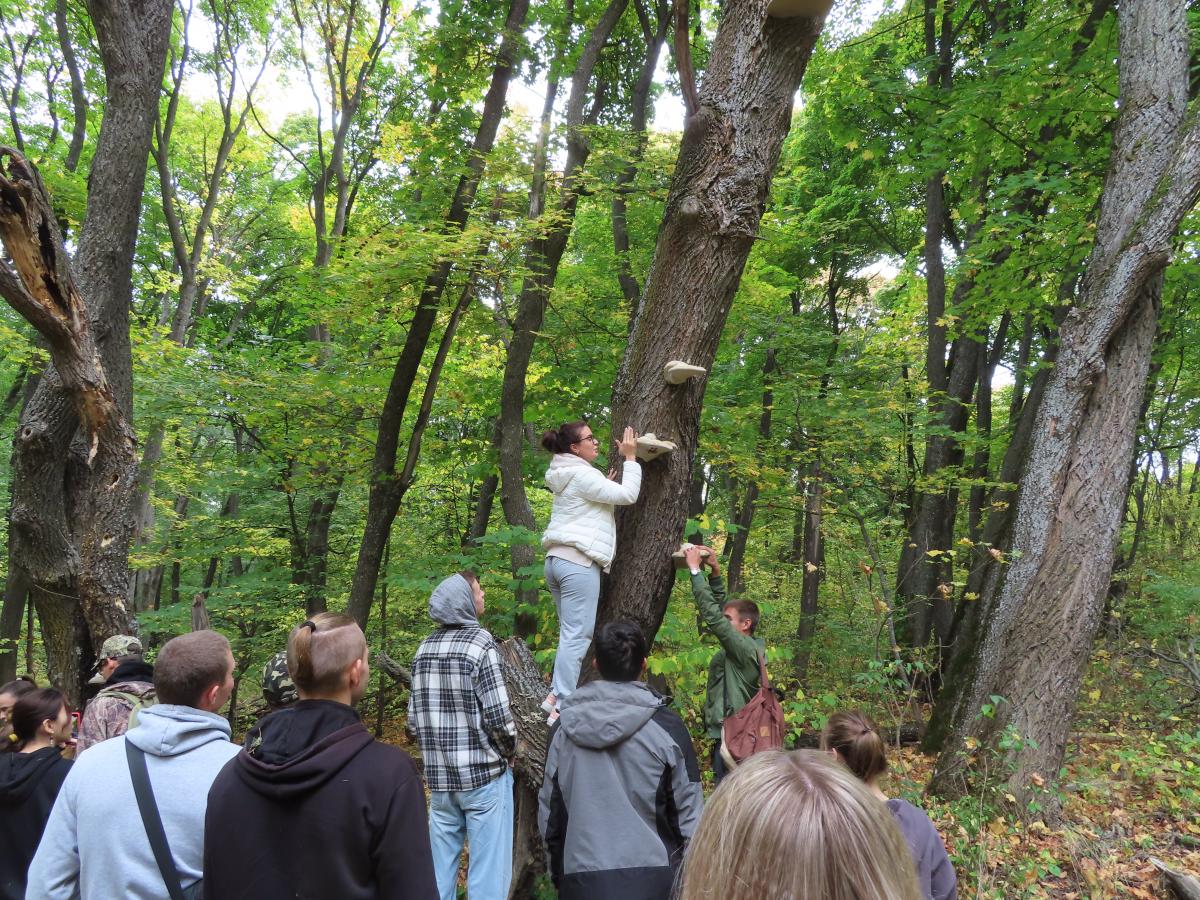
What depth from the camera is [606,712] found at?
2555mm

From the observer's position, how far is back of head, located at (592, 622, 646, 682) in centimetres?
264

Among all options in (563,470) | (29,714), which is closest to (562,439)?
(563,470)

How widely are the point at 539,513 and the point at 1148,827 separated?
30.5 ft

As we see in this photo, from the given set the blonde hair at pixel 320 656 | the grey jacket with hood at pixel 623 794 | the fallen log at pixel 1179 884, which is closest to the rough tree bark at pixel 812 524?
the fallen log at pixel 1179 884

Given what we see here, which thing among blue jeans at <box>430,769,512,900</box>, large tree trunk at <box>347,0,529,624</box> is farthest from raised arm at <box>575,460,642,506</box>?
large tree trunk at <box>347,0,529,624</box>

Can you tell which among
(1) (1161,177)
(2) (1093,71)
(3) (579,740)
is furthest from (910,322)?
(3) (579,740)

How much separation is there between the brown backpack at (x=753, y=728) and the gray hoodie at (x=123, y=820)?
2468mm

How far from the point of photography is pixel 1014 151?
8.33 meters

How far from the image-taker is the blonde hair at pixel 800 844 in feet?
3.26

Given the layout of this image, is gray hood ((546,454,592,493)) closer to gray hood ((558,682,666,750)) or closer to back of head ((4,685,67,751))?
gray hood ((558,682,666,750))

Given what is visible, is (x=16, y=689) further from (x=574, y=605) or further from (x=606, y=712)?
(x=606, y=712)

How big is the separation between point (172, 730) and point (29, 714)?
124 centimetres

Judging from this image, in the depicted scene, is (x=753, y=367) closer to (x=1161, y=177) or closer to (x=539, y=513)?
(x=539, y=513)

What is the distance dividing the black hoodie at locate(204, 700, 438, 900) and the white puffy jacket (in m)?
1.77
